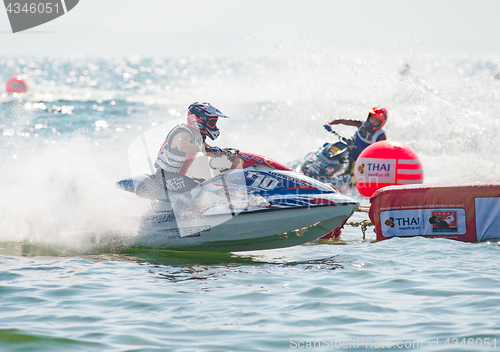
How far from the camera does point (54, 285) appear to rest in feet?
16.2

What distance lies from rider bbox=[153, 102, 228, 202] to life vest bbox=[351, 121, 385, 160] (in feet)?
17.2

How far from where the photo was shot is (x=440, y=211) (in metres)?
6.66

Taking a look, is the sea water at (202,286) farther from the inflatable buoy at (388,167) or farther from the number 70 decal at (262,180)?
the number 70 decal at (262,180)

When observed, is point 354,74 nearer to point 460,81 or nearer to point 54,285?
point 460,81

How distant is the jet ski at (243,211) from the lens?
6160 millimetres

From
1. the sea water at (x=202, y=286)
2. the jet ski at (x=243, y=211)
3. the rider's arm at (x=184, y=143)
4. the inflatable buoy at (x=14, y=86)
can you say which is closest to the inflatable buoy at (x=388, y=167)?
the sea water at (x=202, y=286)

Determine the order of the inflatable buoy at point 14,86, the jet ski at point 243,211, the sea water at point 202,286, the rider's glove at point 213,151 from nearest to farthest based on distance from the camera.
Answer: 1. the sea water at point 202,286
2. the jet ski at point 243,211
3. the rider's glove at point 213,151
4. the inflatable buoy at point 14,86

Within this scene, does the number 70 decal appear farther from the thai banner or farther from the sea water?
the thai banner

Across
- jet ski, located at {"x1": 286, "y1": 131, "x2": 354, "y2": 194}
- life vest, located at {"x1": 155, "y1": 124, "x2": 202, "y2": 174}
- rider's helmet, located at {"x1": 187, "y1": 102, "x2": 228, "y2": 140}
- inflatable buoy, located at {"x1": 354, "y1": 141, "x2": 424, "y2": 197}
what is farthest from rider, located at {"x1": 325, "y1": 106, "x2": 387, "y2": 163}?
life vest, located at {"x1": 155, "y1": 124, "x2": 202, "y2": 174}

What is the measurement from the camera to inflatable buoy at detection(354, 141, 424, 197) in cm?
903

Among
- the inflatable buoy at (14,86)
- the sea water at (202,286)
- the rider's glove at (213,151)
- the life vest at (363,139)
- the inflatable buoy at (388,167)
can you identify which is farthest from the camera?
the inflatable buoy at (14,86)

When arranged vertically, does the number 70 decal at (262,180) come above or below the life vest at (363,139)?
below

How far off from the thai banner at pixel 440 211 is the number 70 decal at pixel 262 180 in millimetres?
1466

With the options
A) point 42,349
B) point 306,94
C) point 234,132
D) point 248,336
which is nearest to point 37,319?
point 42,349
